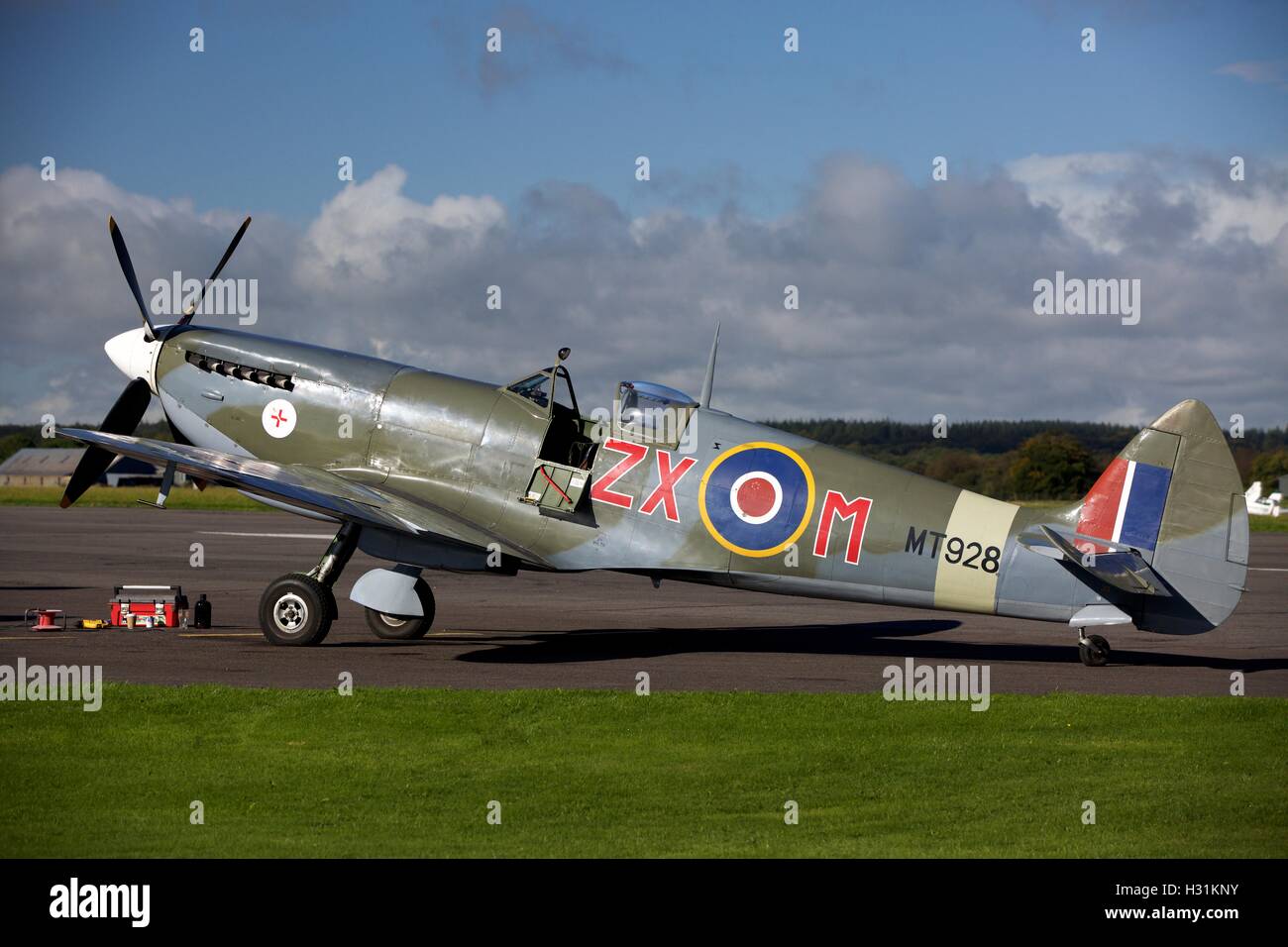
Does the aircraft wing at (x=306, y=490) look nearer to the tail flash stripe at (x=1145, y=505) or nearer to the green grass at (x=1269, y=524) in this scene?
the tail flash stripe at (x=1145, y=505)

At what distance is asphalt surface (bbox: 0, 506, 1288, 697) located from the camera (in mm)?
12680

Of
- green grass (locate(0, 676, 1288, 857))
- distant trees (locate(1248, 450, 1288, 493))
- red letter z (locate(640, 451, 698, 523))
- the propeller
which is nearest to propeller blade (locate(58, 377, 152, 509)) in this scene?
the propeller

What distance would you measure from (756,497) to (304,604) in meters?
5.06

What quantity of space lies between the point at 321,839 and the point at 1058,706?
686 centimetres

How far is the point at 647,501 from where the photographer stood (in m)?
13.8

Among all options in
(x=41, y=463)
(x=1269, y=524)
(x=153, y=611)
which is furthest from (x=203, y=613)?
(x=41, y=463)

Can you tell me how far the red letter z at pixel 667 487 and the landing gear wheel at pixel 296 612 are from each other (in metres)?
3.68

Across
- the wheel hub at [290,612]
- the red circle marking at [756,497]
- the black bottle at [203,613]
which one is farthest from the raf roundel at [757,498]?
the black bottle at [203,613]

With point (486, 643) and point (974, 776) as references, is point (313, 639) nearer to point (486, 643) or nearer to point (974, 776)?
point (486, 643)

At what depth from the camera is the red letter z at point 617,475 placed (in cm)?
1388

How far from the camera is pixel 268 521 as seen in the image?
4181 centimetres

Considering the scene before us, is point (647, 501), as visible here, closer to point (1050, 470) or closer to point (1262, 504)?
point (1050, 470)

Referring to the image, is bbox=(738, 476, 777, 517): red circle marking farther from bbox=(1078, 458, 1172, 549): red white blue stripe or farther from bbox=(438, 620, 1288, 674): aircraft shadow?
bbox=(1078, 458, 1172, 549): red white blue stripe
